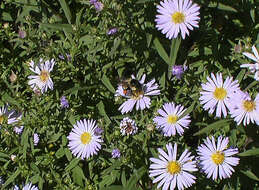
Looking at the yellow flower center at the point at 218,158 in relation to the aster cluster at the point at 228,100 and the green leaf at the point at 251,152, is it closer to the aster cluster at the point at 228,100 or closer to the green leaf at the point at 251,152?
the green leaf at the point at 251,152

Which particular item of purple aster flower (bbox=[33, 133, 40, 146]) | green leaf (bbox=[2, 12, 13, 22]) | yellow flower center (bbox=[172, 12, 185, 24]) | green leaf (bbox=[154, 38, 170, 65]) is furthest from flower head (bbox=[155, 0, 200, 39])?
green leaf (bbox=[2, 12, 13, 22])

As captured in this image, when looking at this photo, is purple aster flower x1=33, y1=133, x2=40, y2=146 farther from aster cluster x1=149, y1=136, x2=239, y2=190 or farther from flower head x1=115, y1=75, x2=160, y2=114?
aster cluster x1=149, y1=136, x2=239, y2=190

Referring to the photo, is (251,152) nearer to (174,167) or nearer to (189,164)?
(189,164)

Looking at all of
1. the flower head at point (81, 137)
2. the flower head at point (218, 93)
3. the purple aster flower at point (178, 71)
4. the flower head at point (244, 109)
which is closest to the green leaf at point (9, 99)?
the flower head at point (81, 137)

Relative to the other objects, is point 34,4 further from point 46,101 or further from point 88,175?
point 88,175

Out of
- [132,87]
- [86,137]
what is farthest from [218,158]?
[86,137]
